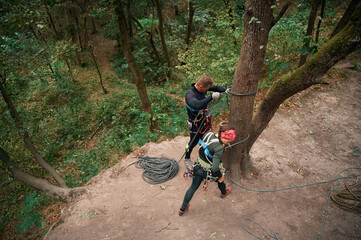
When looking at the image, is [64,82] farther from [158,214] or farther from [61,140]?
[158,214]

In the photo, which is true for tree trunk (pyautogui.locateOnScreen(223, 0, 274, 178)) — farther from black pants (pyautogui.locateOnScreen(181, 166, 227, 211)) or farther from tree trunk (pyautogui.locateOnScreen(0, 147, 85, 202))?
tree trunk (pyautogui.locateOnScreen(0, 147, 85, 202))

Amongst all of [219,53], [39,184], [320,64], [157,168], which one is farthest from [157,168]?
[219,53]

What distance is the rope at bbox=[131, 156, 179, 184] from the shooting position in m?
5.03

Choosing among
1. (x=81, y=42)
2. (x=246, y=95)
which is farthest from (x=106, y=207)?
(x=81, y=42)

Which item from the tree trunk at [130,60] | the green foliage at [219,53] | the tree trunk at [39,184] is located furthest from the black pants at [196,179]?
the tree trunk at [130,60]

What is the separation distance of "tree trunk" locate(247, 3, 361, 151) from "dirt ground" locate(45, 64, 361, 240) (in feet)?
6.87

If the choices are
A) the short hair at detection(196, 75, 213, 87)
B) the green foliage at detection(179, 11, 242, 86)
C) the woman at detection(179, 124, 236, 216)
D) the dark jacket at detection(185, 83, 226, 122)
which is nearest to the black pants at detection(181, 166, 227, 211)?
the woman at detection(179, 124, 236, 216)

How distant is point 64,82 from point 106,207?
12631 millimetres

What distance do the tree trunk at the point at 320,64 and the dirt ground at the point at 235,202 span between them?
210 cm

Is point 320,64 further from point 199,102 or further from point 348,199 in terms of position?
point 348,199

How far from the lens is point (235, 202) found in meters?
4.36

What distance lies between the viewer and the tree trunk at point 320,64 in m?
2.65

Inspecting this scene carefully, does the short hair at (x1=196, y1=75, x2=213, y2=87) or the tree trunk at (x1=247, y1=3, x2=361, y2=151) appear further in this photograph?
the short hair at (x1=196, y1=75, x2=213, y2=87)

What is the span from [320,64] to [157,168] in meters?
4.22
